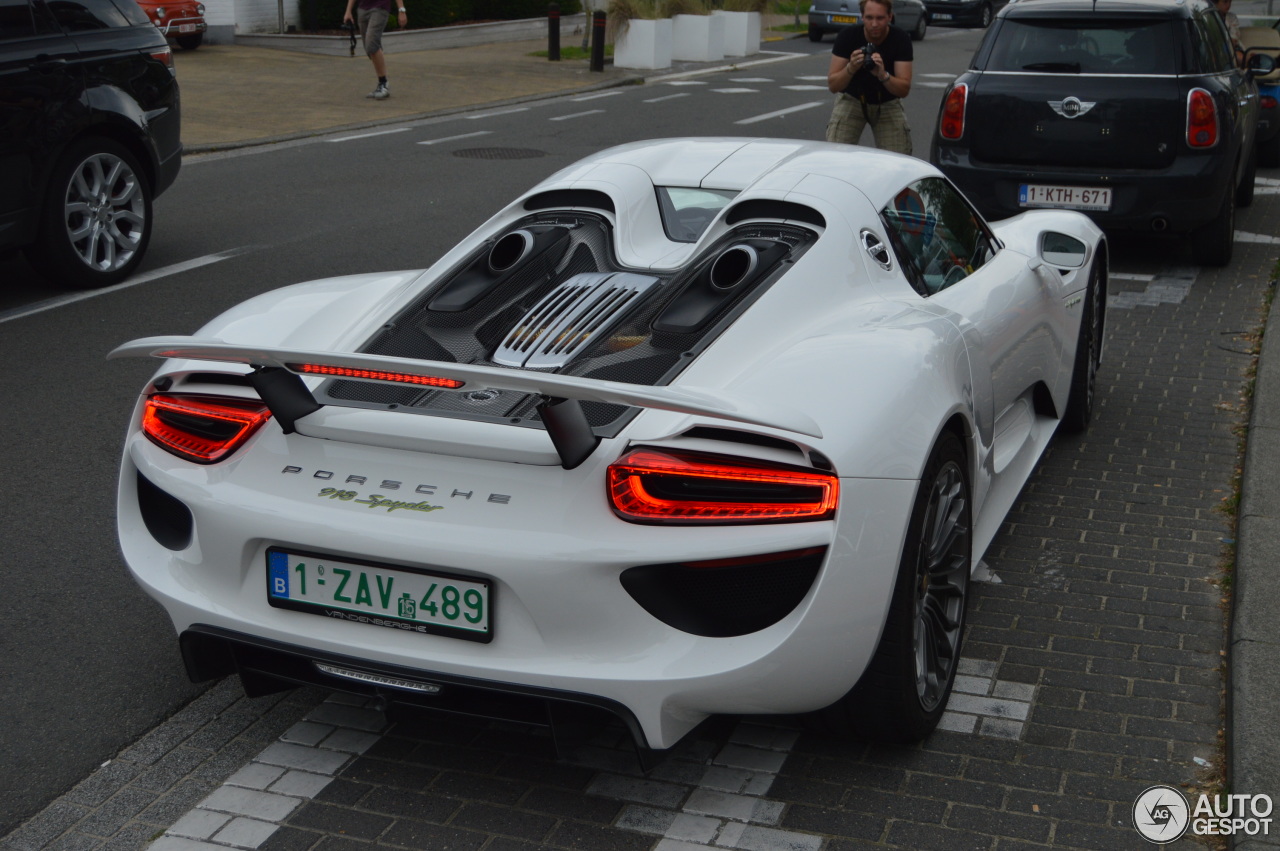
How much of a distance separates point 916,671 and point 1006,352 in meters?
1.40

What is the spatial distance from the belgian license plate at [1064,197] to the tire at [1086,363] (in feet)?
9.09

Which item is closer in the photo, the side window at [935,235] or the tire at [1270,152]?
the side window at [935,235]

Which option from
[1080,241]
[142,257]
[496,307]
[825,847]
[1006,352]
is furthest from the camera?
[142,257]

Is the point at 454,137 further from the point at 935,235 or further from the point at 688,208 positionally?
the point at 935,235

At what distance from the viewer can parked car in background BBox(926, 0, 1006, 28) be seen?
38.5m

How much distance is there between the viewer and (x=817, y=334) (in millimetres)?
3566

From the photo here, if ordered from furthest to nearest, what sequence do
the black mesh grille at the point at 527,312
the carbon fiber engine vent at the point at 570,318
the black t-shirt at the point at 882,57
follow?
the black t-shirt at the point at 882,57 < the carbon fiber engine vent at the point at 570,318 < the black mesh grille at the point at 527,312

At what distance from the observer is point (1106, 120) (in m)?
8.63

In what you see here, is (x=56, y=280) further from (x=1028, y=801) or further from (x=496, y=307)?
(x=1028, y=801)

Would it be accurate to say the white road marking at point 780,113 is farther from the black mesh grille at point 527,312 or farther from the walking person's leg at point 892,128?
the black mesh grille at point 527,312

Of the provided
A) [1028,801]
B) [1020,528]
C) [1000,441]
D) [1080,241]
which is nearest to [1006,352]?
[1000,441]

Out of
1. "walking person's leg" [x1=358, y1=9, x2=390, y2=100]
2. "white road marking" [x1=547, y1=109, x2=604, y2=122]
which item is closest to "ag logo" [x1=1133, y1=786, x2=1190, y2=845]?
"white road marking" [x1=547, y1=109, x2=604, y2=122]

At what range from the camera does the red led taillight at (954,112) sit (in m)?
9.11

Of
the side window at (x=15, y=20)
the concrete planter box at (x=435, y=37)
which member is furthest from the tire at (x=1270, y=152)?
the concrete planter box at (x=435, y=37)
